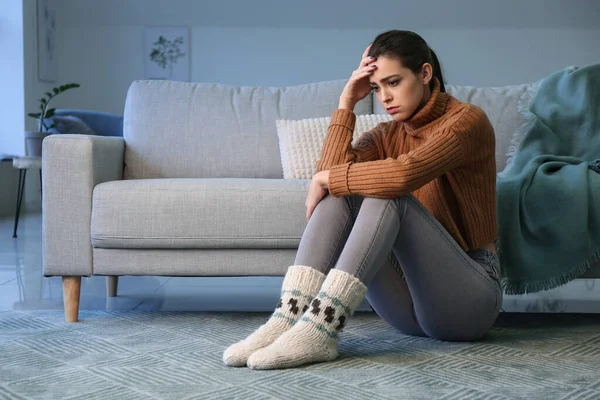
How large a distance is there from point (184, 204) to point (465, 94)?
1.31m

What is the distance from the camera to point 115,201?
2307 mm

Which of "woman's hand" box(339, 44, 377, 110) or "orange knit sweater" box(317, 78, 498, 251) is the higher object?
"woman's hand" box(339, 44, 377, 110)

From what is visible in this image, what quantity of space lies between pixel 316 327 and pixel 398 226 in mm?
291

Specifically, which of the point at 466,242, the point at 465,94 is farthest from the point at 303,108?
the point at 466,242

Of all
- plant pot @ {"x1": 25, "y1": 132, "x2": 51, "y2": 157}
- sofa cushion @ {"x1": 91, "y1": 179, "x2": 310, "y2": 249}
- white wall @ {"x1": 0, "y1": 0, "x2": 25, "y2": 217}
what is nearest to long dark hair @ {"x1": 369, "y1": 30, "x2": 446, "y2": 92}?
sofa cushion @ {"x1": 91, "y1": 179, "x2": 310, "y2": 249}

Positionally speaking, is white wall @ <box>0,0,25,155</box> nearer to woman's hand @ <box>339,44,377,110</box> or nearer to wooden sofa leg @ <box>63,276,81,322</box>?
wooden sofa leg @ <box>63,276,81,322</box>

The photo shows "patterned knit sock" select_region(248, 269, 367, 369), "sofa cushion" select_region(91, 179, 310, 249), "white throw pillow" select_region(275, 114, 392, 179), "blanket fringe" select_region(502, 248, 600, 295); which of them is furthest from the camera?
"white throw pillow" select_region(275, 114, 392, 179)

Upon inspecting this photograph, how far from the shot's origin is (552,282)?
215cm

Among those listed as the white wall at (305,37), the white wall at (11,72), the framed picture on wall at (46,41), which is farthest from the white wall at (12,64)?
the white wall at (305,37)

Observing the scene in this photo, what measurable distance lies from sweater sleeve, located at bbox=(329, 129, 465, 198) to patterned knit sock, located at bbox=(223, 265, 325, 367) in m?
0.21

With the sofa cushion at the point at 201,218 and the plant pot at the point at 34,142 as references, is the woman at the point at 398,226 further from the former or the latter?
the plant pot at the point at 34,142

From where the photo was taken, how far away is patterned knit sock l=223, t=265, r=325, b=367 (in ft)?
5.46

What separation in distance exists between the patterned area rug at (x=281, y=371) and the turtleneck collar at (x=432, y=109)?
1.87ft

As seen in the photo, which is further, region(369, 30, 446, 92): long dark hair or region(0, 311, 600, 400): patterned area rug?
region(369, 30, 446, 92): long dark hair
